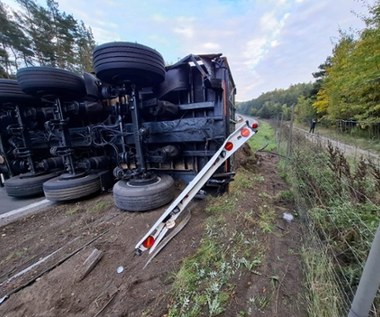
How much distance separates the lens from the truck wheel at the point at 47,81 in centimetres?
239

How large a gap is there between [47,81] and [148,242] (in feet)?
8.24

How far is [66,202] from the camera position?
3.02m

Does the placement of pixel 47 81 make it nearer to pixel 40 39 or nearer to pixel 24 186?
pixel 24 186

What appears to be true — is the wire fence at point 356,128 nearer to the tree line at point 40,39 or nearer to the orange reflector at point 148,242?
the orange reflector at point 148,242

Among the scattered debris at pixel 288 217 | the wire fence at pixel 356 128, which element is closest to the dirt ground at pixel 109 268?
the scattered debris at pixel 288 217

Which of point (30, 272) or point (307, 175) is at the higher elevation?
point (307, 175)

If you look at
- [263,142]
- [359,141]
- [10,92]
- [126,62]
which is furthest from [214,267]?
[263,142]

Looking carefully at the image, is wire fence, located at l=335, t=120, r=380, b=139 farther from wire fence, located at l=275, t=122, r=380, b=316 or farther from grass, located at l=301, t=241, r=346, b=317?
grass, located at l=301, t=241, r=346, b=317

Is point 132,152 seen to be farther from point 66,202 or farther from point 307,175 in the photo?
point 307,175

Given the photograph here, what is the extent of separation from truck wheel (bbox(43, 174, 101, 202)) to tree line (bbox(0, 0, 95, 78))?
13.0 meters

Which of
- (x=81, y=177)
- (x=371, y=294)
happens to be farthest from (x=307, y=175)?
(x=81, y=177)

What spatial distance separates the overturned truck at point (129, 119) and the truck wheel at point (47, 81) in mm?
11

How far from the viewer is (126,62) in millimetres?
2031

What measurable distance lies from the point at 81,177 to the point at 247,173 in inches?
130
